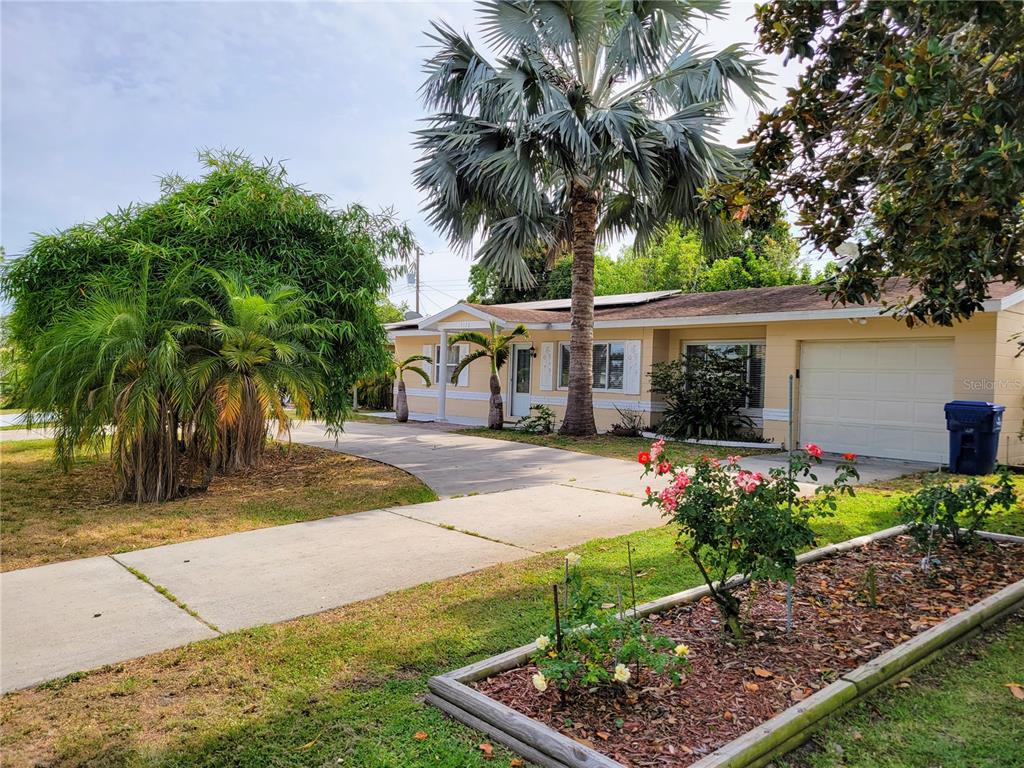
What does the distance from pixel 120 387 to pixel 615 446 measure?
904 cm

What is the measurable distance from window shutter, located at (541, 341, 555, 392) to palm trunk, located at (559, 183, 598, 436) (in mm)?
2951

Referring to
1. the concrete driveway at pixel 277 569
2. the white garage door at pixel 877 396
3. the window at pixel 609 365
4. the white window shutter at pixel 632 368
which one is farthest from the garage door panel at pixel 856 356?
the concrete driveway at pixel 277 569

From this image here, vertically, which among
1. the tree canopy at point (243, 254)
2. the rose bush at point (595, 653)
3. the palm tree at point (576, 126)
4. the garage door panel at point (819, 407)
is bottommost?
the rose bush at point (595, 653)

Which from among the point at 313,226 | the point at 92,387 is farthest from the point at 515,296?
the point at 92,387

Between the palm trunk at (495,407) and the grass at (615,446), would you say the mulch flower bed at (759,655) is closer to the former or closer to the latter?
the grass at (615,446)

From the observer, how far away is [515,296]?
3969cm

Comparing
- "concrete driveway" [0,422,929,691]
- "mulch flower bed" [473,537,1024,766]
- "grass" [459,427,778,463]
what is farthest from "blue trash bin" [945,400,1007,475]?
"mulch flower bed" [473,537,1024,766]

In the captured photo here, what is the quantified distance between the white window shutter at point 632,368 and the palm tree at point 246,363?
341 inches

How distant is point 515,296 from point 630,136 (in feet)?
91.1

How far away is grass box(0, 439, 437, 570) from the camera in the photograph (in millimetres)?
6379

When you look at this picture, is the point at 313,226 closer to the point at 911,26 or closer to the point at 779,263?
the point at 911,26

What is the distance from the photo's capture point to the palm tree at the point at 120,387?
7.55 metres

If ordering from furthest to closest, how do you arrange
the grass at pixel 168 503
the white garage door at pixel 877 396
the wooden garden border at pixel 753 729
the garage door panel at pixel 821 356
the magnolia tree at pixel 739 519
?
the garage door panel at pixel 821 356 < the white garage door at pixel 877 396 < the grass at pixel 168 503 < the magnolia tree at pixel 739 519 < the wooden garden border at pixel 753 729

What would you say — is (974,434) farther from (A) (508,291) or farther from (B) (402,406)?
(A) (508,291)
